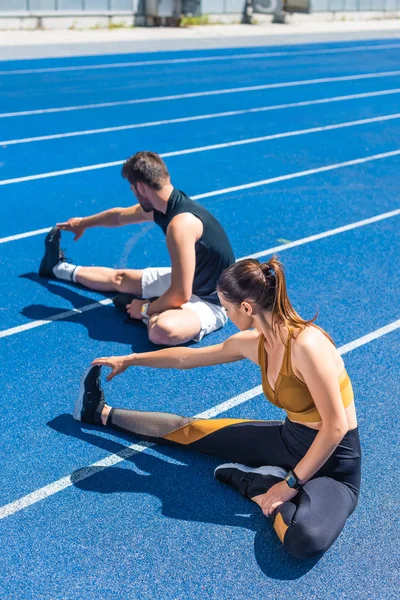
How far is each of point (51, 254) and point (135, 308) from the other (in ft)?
4.18

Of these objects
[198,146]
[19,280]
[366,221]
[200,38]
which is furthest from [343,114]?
[200,38]

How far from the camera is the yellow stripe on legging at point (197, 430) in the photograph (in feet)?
14.8

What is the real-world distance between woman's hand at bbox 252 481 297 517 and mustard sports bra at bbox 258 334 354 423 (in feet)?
1.15

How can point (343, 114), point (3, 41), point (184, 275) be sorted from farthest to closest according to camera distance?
point (3, 41), point (343, 114), point (184, 275)

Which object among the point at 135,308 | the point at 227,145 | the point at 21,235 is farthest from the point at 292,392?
the point at 227,145

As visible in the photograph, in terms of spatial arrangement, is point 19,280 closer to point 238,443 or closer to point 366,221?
point 238,443

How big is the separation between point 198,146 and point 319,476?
27.2 feet

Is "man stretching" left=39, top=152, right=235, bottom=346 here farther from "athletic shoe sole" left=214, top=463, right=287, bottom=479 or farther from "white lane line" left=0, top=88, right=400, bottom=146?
"white lane line" left=0, top=88, right=400, bottom=146

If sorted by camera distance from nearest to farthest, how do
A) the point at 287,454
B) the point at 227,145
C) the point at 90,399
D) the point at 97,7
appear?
the point at 287,454 → the point at 90,399 → the point at 227,145 → the point at 97,7

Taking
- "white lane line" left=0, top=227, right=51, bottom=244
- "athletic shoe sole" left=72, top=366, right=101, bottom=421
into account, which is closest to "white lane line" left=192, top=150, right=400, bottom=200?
"white lane line" left=0, top=227, right=51, bottom=244

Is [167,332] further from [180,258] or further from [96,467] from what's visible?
[96,467]

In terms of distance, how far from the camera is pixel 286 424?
13.7 feet

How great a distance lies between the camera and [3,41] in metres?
20.5

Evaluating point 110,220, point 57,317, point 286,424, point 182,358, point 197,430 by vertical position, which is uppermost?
point 182,358
